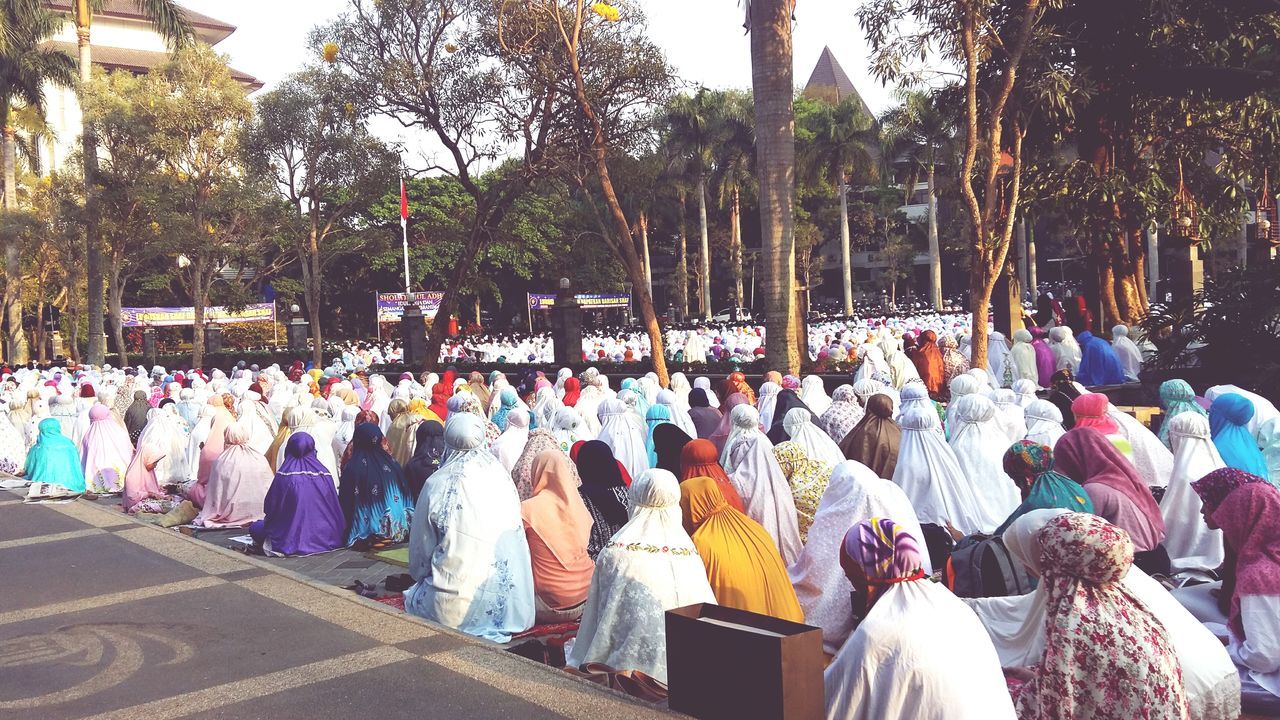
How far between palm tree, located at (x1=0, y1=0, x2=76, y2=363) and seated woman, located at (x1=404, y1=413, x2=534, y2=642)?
2732 centimetres

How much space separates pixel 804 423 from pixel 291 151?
1759cm

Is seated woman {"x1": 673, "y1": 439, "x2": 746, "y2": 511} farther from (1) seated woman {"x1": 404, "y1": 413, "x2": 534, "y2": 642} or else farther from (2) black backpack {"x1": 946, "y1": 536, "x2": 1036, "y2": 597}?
(2) black backpack {"x1": 946, "y1": 536, "x2": 1036, "y2": 597}

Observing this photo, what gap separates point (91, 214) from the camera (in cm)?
2442

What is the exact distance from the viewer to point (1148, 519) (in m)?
6.05

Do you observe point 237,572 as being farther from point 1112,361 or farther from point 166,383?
point 1112,361

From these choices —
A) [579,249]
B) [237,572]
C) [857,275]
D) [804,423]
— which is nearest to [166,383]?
[237,572]

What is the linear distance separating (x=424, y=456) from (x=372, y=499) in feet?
2.01

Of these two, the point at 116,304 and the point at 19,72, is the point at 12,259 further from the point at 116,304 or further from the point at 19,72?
the point at 19,72

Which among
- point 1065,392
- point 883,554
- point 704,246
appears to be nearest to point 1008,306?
point 1065,392

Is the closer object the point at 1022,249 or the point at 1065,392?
the point at 1065,392

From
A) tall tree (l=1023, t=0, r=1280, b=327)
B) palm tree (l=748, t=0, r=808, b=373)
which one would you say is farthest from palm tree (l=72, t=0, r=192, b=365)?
tall tree (l=1023, t=0, r=1280, b=327)

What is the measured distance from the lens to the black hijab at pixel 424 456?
368 inches

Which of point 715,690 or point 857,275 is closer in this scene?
point 715,690

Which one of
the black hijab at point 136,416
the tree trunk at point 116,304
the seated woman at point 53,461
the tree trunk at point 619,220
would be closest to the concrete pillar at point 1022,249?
the tree trunk at point 619,220
